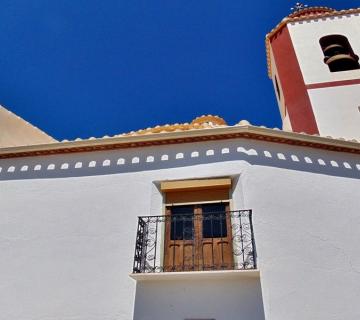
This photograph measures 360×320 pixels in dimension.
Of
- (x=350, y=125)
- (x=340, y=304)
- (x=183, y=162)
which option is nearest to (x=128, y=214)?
(x=183, y=162)

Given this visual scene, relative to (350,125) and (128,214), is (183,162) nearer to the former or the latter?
(128,214)

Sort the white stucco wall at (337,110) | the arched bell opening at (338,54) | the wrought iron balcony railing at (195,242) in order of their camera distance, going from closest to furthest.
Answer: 1. the wrought iron balcony railing at (195,242)
2. the white stucco wall at (337,110)
3. the arched bell opening at (338,54)

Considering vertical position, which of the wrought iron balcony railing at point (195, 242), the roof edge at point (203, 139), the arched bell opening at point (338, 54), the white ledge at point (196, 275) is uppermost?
the arched bell opening at point (338, 54)

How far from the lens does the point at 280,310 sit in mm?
4445

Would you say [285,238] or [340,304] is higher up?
[285,238]

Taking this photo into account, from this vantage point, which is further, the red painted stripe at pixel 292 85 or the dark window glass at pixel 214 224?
the red painted stripe at pixel 292 85

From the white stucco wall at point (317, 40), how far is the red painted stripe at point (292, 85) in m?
0.19

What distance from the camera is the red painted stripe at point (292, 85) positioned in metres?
8.86

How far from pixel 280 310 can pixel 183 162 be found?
9.13ft

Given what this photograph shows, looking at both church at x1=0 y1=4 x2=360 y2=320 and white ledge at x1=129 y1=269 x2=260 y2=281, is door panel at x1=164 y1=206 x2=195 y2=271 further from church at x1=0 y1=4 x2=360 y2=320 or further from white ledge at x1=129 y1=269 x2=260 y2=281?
white ledge at x1=129 y1=269 x2=260 y2=281

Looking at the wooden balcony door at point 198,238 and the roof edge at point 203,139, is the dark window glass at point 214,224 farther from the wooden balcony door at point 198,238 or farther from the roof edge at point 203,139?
the roof edge at point 203,139

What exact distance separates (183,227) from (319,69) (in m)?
7.21

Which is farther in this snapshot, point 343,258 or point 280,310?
point 343,258

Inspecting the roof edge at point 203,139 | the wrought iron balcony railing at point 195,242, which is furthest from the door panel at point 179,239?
the roof edge at point 203,139
